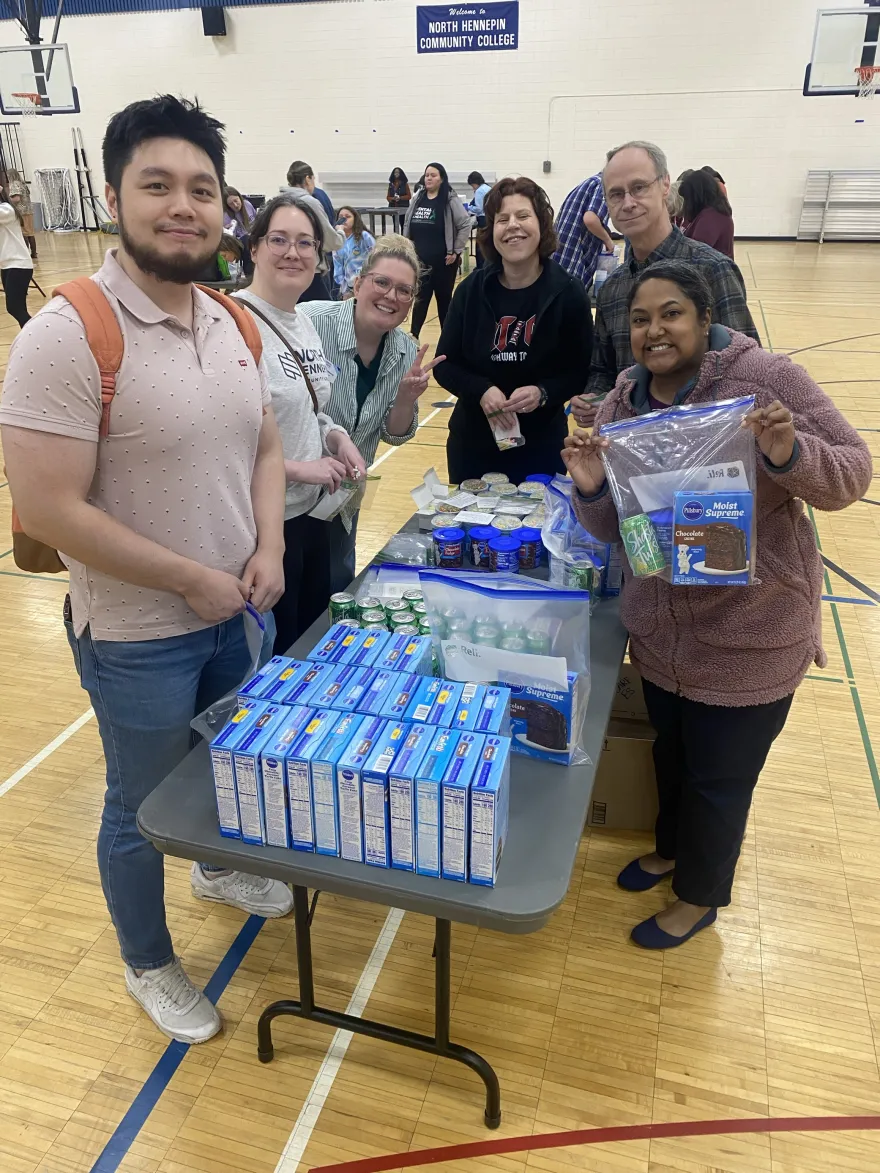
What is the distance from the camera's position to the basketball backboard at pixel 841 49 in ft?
42.5

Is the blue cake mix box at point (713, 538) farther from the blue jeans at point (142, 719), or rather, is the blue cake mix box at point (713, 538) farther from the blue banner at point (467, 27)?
the blue banner at point (467, 27)

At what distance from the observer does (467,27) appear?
15656 mm

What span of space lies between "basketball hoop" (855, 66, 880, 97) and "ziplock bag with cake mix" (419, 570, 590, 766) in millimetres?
15890

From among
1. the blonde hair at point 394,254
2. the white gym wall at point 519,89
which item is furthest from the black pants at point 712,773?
the white gym wall at point 519,89

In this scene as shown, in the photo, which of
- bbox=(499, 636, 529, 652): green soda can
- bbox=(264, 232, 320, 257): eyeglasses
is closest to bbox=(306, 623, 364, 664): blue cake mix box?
bbox=(499, 636, 529, 652): green soda can

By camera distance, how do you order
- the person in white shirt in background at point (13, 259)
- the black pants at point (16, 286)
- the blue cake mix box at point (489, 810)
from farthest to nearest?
the black pants at point (16, 286)
the person in white shirt in background at point (13, 259)
the blue cake mix box at point (489, 810)

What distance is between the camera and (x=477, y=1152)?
1776mm

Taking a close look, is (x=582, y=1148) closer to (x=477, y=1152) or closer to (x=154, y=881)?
(x=477, y=1152)

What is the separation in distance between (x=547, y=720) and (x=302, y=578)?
133 centimetres

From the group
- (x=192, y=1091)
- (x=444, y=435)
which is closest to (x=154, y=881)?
(x=192, y=1091)

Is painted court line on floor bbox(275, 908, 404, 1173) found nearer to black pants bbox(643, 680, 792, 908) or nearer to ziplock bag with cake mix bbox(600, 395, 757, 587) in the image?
black pants bbox(643, 680, 792, 908)

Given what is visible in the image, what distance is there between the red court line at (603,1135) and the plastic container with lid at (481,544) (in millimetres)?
1416

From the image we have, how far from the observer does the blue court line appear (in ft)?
5.83

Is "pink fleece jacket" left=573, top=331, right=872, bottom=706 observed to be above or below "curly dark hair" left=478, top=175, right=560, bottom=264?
below
